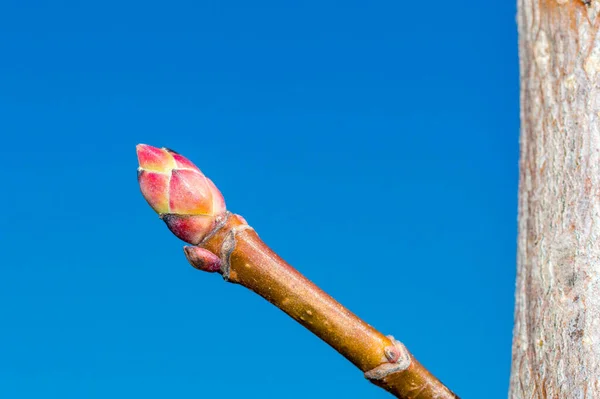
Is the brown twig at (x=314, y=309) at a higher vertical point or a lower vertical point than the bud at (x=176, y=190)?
lower

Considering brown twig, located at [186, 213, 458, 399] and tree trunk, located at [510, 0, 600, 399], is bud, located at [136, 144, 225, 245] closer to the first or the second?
brown twig, located at [186, 213, 458, 399]

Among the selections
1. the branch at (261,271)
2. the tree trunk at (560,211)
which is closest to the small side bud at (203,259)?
the branch at (261,271)

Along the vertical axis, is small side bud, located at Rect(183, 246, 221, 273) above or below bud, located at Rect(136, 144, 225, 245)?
below

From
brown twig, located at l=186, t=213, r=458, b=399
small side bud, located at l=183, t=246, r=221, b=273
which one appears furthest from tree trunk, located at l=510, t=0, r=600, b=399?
small side bud, located at l=183, t=246, r=221, b=273

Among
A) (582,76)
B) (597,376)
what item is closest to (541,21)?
(582,76)

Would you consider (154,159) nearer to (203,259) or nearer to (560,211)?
(203,259)

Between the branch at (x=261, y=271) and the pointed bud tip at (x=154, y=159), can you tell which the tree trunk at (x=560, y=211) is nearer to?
the branch at (x=261, y=271)
